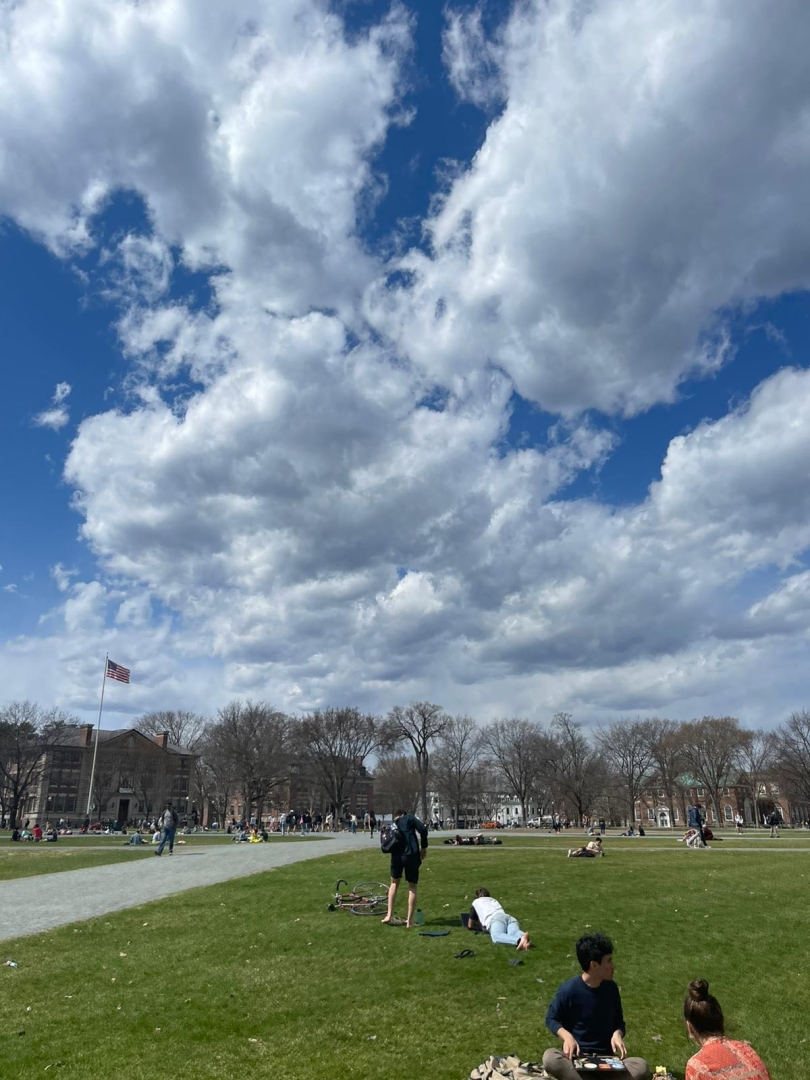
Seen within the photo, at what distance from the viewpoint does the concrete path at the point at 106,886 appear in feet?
45.8

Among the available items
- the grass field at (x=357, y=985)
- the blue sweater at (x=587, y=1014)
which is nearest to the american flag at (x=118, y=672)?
the grass field at (x=357, y=985)

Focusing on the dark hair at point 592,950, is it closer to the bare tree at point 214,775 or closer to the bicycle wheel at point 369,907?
the bicycle wheel at point 369,907

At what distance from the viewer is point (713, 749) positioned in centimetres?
9269

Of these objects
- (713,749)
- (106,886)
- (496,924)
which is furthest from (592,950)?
(713,749)

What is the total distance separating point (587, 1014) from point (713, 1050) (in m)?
1.69

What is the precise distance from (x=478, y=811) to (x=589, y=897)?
140 meters

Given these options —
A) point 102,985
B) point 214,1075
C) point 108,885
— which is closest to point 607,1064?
point 214,1075

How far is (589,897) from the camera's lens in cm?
1498

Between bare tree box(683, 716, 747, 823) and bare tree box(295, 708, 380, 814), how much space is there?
42386 mm

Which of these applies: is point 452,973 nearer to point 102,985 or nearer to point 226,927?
point 102,985

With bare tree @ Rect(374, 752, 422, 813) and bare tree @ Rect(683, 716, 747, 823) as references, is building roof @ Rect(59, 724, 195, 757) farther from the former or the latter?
bare tree @ Rect(683, 716, 747, 823)

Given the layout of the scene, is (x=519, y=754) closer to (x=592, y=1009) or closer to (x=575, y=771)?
(x=575, y=771)

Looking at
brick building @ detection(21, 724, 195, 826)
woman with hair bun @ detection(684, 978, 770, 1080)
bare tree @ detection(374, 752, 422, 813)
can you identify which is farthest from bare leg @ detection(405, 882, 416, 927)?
brick building @ detection(21, 724, 195, 826)

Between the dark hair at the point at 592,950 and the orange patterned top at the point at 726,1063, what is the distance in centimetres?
140
